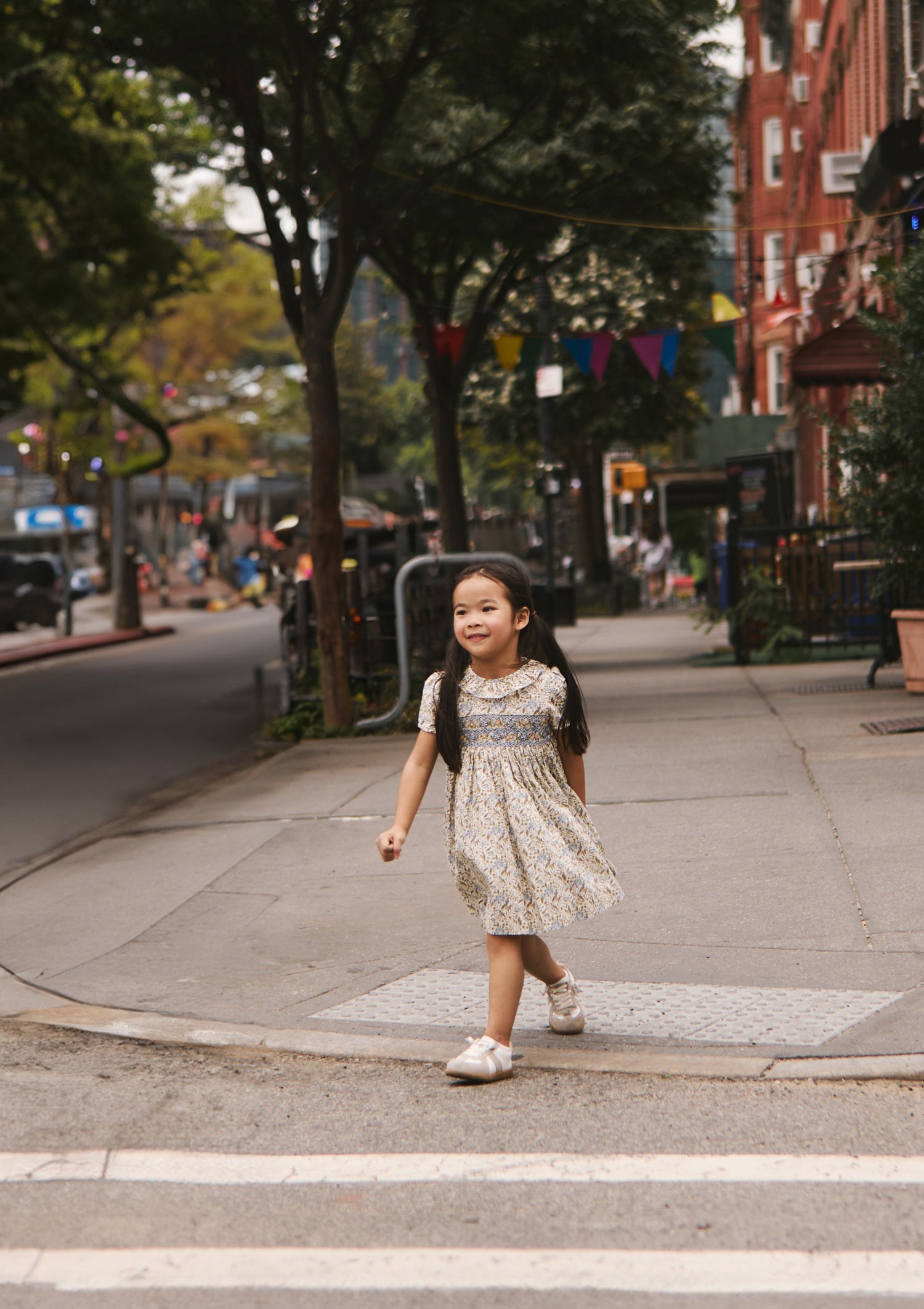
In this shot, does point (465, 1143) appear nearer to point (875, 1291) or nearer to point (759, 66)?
point (875, 1291)

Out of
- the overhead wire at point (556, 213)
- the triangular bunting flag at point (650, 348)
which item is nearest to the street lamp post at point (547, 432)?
the triangular bunting flag at point (650, 348)

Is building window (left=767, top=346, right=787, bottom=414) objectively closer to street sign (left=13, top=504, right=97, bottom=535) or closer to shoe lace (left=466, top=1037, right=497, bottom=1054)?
street sign (left=13, top=504, right=97, bottom=535)

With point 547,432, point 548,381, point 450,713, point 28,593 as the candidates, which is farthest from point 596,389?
point 450,713

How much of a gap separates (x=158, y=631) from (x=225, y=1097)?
1172 inches

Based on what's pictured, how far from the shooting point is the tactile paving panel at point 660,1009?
4.96 meters

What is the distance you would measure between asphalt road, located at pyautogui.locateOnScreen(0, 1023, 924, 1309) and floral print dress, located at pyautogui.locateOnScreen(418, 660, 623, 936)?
0.50 m

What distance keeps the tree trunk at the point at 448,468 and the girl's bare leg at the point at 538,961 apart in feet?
53.9

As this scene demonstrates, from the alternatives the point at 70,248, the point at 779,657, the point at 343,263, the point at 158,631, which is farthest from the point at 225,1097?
the point at 158,631

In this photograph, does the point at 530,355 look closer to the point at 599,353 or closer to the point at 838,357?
the point at 599,353

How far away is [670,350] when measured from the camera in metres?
22.1

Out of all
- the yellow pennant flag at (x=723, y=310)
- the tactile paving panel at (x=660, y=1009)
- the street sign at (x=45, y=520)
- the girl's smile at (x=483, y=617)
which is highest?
the yellow pennant flag at (x=723, y=310)

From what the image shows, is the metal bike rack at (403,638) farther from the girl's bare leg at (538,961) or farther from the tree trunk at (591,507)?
the tree trunk at (591,507)

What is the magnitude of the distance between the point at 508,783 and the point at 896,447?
27.8ft

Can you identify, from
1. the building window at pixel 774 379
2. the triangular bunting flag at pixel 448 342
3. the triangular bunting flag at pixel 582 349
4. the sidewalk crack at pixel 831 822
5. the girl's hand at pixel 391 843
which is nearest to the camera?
the girl's hand at pixel 391 843
